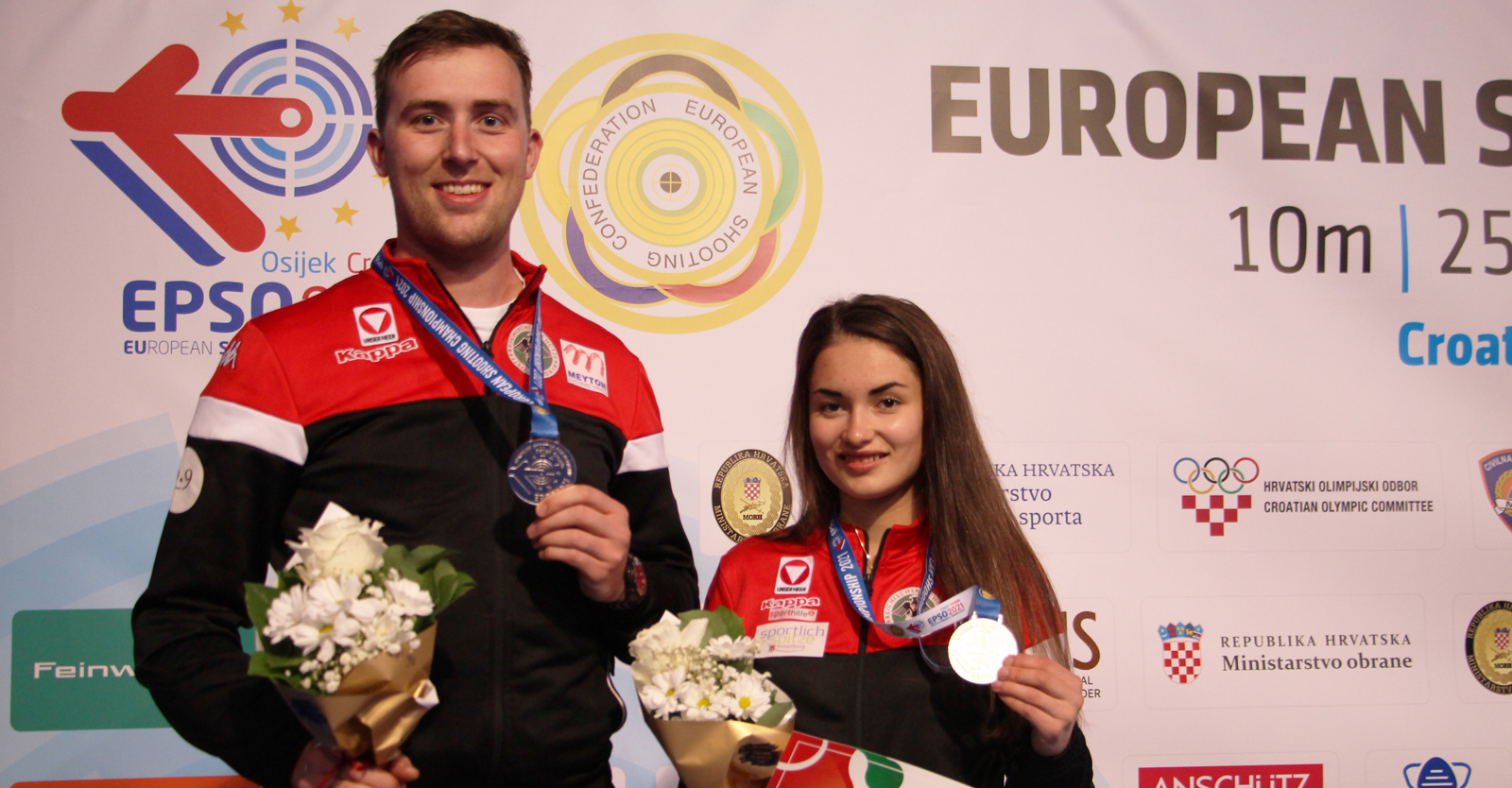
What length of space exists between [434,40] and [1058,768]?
5.48 ft

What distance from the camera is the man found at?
1.40 m

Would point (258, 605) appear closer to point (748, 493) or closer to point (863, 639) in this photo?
point (863, 639)

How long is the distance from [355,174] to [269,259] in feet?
1.08

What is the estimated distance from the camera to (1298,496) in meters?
2.86

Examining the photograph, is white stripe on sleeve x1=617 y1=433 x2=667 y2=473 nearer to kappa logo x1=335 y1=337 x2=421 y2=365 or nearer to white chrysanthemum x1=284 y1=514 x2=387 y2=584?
kappa logo x1=335 y1=337 x2=421 y2=365

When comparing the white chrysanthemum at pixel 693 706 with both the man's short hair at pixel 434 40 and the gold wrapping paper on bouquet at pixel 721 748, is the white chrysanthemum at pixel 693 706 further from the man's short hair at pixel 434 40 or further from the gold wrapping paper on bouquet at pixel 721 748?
the man's short hair at pixel 434 40

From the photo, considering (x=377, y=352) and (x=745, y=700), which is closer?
(x=745, y=700)

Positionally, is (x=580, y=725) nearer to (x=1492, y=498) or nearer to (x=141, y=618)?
Answer: (x=141, y=618)

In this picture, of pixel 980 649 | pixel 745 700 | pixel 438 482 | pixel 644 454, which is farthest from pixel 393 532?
pixel 980 649

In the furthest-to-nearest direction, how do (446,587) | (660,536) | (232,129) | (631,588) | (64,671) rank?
(232,129)
(64,671)
(660,536)
(631,588)
(446,587)

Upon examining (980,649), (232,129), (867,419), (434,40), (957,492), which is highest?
(232,129)

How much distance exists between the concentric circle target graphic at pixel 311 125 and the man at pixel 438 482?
1069mm

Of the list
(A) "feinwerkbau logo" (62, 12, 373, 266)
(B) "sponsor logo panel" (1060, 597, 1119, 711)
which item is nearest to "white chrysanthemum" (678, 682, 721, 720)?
(B) "sponsor logo panel" (1060, 597, 1119, 711)

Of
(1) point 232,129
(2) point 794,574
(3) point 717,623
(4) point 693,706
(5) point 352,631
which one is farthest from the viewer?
(1) point 232,129
